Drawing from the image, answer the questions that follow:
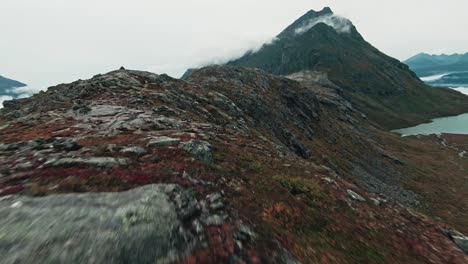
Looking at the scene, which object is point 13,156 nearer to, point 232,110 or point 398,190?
point 232,110

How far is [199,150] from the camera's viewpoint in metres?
18.9

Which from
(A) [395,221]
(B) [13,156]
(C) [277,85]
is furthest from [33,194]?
(C) [277,85]

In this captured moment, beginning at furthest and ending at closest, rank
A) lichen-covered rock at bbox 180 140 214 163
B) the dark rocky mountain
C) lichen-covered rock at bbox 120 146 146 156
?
lichen-covered rock at bbox 180 140 214 163, lichen-covered rock at bbox 120 146 146 156, the dark rocky mountain

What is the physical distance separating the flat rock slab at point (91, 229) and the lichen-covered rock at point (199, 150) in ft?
22.2

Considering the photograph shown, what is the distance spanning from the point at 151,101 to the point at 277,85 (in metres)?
62.9

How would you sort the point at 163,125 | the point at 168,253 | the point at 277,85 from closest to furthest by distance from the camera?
the point at 168,253 → the point at 163,125 → the point at 277,85

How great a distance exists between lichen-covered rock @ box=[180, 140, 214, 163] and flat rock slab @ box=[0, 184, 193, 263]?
6756 millimetres

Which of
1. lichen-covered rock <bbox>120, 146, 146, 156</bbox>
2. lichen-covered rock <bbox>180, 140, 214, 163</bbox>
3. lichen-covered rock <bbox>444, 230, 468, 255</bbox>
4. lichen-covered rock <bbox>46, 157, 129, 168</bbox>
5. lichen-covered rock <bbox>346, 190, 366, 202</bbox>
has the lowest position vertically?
lichen-covered rock <bbox>444, 230, 468, 255</bbox>

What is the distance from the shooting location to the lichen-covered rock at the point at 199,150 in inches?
718

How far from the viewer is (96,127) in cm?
2347

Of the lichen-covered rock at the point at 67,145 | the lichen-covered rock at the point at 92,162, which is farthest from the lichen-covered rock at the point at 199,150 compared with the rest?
the lichen-covered rock at the point at 67,145

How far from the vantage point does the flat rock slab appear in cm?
844

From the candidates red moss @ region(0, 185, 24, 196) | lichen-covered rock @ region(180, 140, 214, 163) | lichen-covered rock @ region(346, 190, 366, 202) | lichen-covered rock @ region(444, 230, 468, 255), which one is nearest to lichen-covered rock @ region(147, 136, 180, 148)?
lichen-covered rock @ region(180, 140, 214, 163)

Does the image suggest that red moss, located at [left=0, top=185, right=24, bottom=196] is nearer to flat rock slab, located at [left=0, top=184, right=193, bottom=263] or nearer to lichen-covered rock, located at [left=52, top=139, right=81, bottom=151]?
flat rock slab, located at [left=0, top=184, right=193, bottom=263]
